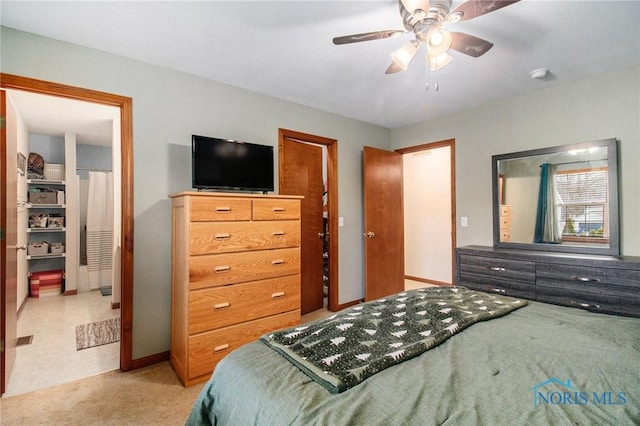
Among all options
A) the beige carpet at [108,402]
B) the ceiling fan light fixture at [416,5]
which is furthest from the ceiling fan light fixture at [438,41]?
the beige carpet at [108,402]

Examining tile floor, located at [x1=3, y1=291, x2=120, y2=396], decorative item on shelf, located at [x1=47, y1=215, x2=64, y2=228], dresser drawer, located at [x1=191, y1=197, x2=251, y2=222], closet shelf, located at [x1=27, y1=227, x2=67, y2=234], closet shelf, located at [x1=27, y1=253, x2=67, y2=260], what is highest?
dresser drawer, located at [x1=191, y1=197, x2=251, y2=222]

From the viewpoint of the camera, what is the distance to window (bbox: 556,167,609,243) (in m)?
2.81

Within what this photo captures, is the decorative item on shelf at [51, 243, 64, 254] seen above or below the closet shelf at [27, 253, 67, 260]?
above

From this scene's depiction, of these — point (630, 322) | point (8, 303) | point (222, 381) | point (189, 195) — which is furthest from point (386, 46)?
point (8, 303)

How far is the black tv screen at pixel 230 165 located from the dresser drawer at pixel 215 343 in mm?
1179

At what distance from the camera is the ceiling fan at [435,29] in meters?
1.51

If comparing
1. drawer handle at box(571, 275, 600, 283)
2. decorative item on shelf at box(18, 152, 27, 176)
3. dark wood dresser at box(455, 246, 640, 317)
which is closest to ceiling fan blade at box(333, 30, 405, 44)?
dark wood dresser at box(455, 246, 640, 317)

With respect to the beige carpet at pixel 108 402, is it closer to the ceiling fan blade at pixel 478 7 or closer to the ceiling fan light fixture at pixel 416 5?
the ceiling fan light fixture at pixel 416 5

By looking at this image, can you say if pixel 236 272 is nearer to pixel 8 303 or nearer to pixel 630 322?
pixel 8 303

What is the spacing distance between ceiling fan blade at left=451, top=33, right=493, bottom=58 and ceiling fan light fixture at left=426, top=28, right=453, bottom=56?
0.04 meters

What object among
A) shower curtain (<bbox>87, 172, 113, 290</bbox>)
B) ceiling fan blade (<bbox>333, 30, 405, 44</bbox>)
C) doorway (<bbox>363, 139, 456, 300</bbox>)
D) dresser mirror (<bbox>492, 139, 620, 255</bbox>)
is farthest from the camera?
shower curtain (<bbox>87, 172, 113, 290</bbox>)

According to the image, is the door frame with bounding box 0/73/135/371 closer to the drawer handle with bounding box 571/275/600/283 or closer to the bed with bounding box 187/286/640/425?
the bed with bounding box 187/286/640/425

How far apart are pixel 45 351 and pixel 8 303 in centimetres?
87

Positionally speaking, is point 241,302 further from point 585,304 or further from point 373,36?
point 585,304
